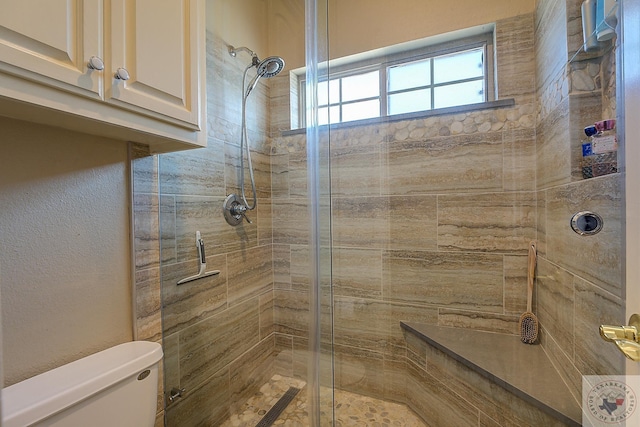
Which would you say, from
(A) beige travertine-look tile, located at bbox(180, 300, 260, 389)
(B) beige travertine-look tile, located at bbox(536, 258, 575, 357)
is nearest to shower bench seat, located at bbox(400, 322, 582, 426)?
(B) beige travertine-look tile, located at bbox(536, 258, 575, 357)

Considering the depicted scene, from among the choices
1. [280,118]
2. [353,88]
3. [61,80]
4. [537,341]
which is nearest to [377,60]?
[353,88]

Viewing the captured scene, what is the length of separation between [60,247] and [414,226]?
1.55 metres

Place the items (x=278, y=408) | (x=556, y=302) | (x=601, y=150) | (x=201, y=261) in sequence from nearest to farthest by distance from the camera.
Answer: (x=601, y=150) → (x=556, y=302) → (x=201, y=261) → (x=278, y=408)

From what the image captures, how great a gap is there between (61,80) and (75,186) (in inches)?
15.6

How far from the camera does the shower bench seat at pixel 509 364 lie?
0.98m

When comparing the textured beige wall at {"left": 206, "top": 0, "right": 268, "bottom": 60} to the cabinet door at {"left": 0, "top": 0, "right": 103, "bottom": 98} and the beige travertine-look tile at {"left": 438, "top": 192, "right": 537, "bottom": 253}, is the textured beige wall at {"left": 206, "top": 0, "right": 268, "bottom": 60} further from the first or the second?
the beige travertine-look tile at {"left": 438, "top": 192, "right": 537, "bottom": 253}

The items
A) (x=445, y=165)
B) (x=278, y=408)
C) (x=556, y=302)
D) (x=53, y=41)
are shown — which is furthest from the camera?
(x=445, y=165)

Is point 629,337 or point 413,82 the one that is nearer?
point 629,337

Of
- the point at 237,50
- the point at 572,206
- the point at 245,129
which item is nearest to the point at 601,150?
the point at 572,206

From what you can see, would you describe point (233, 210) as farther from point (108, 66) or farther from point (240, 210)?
point (108, 66)

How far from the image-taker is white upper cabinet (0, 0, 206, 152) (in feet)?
1.73

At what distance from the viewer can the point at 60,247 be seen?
0.81 meters

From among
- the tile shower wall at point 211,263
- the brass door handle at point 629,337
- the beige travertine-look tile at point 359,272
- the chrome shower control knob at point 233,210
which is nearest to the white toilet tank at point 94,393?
the tile shower wall at point 211,263

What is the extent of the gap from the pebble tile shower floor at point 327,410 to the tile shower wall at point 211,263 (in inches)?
2.2
